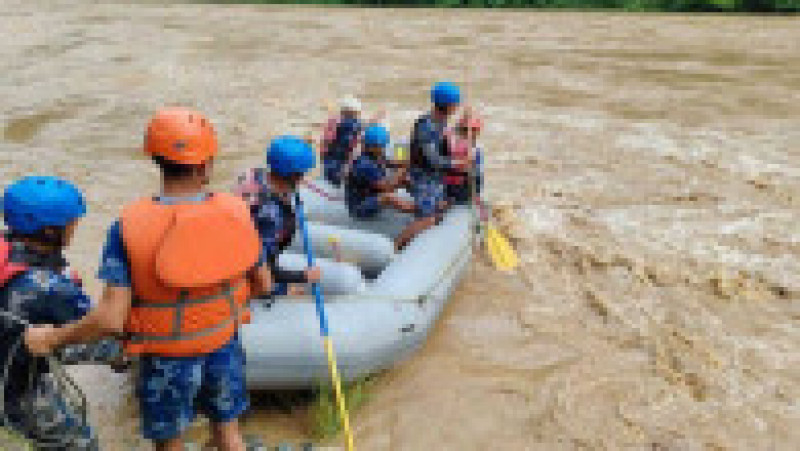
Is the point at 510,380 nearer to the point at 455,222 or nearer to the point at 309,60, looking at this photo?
the point at 455,222

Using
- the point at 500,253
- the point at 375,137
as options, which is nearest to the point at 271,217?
the point at 375,137

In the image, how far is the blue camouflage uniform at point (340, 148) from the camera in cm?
540

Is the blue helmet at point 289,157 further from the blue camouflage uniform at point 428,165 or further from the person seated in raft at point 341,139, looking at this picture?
the person seated in raft at point 341,139

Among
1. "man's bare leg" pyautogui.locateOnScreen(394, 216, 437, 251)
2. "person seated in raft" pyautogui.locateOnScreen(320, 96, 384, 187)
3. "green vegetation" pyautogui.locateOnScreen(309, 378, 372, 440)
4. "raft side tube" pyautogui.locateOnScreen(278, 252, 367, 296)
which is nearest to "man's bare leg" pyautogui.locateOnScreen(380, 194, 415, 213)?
"man's bare leg" pyautogui.locateOnScreen(394, 216, 437, 251)

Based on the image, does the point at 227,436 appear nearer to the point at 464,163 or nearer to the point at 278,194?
the point at 278,194

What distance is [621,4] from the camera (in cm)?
2038

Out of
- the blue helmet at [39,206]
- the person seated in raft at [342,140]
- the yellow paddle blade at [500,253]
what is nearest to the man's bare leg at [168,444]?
the blue helmet at [39,206]

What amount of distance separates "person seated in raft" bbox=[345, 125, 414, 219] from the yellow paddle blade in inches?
25.8

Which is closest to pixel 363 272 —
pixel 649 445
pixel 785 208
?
pixel 649 445

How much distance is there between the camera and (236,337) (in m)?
2.50

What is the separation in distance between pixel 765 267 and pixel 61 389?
4.52 m

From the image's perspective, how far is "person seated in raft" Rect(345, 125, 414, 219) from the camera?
489cm

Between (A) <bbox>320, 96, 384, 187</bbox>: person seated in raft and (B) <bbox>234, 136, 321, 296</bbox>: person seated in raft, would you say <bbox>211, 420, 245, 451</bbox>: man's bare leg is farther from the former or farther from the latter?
(A) <bbox>320, 96, 384, 187</bbox>: person seated in raft

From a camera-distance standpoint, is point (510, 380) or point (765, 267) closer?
point (510, 380)
